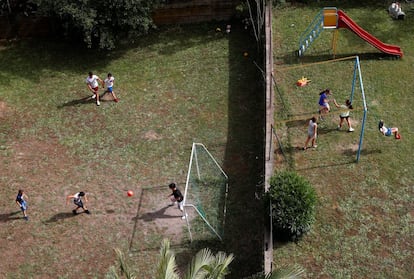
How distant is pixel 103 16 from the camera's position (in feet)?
70.9

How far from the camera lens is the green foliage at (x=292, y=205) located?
46.4ft

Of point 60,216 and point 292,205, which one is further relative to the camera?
point 60,216

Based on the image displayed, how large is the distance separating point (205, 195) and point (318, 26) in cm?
893

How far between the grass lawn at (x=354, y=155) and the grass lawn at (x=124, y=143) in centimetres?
124

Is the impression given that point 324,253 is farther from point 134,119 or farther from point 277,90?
point 134,119

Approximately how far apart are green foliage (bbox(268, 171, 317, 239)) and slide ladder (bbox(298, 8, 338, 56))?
8.18 meters

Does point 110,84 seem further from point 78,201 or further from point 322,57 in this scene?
point 322,57

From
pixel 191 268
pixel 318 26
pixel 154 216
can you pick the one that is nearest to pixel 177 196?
pixel 154 216

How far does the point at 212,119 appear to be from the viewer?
63.2 ft

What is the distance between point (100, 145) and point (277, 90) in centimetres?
611

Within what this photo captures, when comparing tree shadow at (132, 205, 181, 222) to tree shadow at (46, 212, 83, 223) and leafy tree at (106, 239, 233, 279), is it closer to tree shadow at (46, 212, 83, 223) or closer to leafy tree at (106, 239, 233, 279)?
tree shadow at (46, 212, 83, 223)

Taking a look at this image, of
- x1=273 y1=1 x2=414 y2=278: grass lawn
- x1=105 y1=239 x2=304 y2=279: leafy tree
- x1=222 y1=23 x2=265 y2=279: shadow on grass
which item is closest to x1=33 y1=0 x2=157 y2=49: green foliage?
x1=222 y1=23 x2=265 y2=279: shadow on grass

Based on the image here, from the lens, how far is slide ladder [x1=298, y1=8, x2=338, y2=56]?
20484 millimetres

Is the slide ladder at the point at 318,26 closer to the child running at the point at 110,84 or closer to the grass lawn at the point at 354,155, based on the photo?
the grass lawn at the point at 354,155
